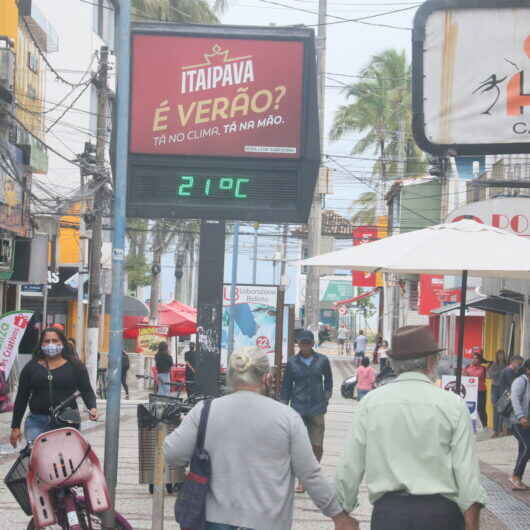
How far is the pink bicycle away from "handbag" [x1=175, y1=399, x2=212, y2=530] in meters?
1.93

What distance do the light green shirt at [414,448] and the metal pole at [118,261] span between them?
3.87 meters

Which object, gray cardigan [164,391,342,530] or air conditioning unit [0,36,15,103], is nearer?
gray cardigan [164,391,342,530]

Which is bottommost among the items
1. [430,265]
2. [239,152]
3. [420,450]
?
[420,450]

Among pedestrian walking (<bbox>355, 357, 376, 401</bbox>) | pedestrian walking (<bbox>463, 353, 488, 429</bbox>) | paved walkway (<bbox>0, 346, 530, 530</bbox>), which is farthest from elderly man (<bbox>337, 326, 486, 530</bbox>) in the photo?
pedestrian walking (<bbox>355, 357, 376, 401</bbox>)

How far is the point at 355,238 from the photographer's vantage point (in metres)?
43.9

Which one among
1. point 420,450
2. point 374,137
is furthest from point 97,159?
point 374,137

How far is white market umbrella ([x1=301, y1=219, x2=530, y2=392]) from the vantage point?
988 centimetres

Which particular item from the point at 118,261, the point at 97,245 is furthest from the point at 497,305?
the point at 118,261

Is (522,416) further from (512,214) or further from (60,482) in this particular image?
(60,482)

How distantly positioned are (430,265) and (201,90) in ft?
10.7

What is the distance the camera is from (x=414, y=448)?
5117 mm

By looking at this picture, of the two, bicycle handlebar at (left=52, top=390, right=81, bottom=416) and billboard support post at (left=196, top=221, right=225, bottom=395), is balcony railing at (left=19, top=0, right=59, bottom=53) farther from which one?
bicycle handlebar at (left=52, top=390, right=81, bottom=416)

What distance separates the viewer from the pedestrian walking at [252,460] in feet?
18.1

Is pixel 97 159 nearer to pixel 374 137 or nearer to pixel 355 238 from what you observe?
pixel 355 238
